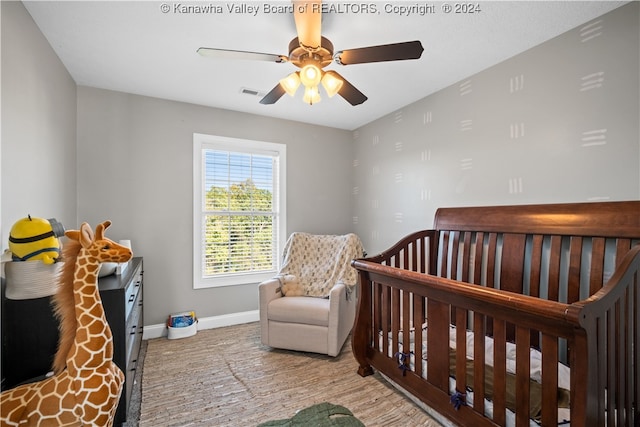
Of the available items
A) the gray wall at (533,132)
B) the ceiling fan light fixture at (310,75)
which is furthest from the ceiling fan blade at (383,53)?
the gray wall at (533,132)

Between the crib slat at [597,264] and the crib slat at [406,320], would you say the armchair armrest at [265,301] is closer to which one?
the crib slat at [406,320]

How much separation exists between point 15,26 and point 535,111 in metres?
3.21

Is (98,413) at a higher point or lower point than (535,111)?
lower

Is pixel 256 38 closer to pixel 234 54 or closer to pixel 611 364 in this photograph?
pixel 234 54

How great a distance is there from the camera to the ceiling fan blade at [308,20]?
1407 mm

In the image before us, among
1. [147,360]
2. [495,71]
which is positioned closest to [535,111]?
[495,71]

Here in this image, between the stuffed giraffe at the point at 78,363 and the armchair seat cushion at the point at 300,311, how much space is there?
1388mm

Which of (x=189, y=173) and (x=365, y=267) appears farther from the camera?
(x=189, y=173)

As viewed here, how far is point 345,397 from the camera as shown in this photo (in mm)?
1958

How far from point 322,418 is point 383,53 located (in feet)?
6.87

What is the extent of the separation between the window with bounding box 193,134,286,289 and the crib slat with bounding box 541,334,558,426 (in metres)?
2.78

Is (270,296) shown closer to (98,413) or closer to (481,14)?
(98,413)

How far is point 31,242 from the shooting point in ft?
4.35

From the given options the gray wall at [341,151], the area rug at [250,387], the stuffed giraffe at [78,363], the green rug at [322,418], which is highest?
the gray wall at [341,151]
